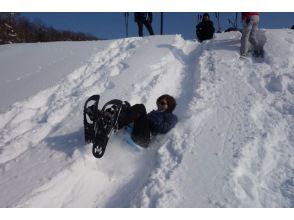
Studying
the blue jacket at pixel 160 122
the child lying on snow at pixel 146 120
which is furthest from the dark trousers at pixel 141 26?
the blue jacket at pixel 160 122

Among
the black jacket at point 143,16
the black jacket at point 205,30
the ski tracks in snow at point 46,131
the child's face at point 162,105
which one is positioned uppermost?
the black jacket at point 143,16

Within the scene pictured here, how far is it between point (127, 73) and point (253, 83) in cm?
265

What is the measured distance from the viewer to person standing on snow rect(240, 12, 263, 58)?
23.7 feet

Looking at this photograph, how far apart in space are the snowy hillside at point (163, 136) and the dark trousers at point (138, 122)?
0.68 ft

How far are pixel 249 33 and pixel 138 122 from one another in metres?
4.04

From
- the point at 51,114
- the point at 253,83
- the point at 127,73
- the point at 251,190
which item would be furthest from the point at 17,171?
the point at 253,83

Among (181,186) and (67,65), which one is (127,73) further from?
(181,186)

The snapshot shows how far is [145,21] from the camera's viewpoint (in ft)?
34.6

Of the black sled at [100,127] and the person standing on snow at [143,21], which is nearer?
the black sled at [100,127]

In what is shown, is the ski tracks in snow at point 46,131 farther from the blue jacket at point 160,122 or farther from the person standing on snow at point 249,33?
the person standing on snow at point 249,33

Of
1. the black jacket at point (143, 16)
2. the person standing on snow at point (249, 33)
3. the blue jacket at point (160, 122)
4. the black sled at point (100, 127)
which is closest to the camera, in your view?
the black sled at point (100, 127)

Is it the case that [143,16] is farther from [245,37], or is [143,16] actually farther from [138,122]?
[138,122]

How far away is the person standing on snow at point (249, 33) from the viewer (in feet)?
23.7

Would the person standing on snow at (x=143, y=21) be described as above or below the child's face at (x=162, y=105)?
above
